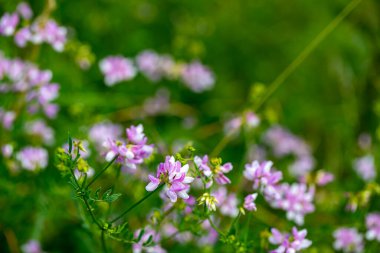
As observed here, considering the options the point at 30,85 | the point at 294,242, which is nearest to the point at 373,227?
the point at 294,242

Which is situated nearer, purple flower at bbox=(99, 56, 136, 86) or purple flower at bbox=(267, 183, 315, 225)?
purple flower at bbox=(267, 183, 315, 225)

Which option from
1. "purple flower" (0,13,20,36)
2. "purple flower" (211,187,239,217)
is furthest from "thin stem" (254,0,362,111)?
"purple flower" (0,13,20,36)

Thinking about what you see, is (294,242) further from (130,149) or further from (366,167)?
(366,167)

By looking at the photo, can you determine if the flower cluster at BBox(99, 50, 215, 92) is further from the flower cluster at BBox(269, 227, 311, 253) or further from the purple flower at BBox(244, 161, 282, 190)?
the flower cluster at BBox(269, 227, 311, 253)

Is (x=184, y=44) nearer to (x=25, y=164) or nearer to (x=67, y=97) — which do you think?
(x=67, y=97)

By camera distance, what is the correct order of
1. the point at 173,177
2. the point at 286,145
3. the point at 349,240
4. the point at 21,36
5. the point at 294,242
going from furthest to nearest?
the point at 286,145
the point at 21,36
the point at 349,240
the point at 294,242
the point at 173,177

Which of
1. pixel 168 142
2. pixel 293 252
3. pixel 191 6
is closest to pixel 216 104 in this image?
pixel 168 142
